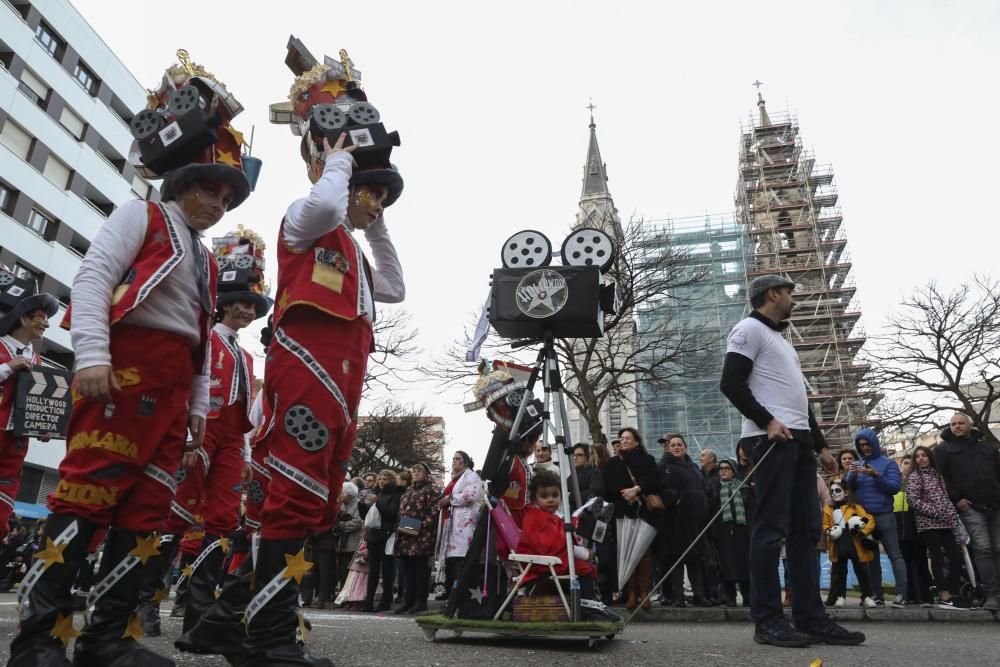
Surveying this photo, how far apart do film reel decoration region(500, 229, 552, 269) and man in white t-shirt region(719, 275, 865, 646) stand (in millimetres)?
1317

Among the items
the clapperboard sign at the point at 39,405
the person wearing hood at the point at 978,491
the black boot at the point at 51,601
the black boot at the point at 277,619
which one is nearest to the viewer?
the black boot at the point at 51,601

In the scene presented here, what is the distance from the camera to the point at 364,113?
3012 mm

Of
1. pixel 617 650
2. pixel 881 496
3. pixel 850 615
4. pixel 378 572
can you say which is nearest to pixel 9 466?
pixel 617 650

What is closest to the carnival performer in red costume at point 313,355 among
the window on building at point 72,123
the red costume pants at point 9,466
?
the red costume pants at point 9,466

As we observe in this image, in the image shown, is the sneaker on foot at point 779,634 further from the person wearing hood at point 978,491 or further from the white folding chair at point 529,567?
the person wearing hood at point 978,491

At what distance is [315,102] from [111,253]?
3.60ft

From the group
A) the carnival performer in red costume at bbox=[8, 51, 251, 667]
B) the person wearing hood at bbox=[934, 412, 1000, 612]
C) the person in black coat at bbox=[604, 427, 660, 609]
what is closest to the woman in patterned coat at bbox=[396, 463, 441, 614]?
the person in black coat at bbox=[604, 427, 660, 609]

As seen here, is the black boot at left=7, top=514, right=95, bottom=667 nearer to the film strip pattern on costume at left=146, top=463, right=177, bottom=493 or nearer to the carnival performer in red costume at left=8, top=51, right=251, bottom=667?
the carnival performer in red costume at left=8, top=51, right=251, bottom=667

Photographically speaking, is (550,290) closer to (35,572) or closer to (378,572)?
(35,572)

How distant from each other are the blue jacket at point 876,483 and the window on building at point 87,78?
34.9 meters

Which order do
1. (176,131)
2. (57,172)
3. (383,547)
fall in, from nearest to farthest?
(176,131) < (383,547) < (57,172)

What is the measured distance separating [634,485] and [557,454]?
11.8 feet

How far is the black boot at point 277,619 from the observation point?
2389 mm

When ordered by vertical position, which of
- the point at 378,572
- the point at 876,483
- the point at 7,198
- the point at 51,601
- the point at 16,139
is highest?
the point at 16,139
